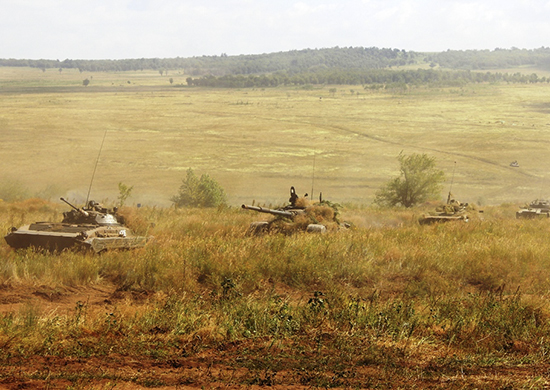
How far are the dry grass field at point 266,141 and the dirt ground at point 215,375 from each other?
2739 centimetres

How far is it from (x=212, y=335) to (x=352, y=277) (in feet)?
15.7

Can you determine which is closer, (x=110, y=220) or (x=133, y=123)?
(x=110, y=220)

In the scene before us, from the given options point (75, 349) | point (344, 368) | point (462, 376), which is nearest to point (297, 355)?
point (344, 368)

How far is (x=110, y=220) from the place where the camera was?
1459 cm

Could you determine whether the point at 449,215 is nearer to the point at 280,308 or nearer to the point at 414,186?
the point at 414,186

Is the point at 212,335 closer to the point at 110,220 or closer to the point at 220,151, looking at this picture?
the point at 110,220

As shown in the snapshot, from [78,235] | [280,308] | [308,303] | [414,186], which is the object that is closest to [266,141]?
[414,186]

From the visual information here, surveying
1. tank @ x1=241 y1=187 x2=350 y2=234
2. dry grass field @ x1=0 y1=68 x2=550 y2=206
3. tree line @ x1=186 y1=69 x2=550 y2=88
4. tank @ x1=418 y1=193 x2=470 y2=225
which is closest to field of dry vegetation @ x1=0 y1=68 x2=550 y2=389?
tank @ x1=241 y1=187 x2=350 y2=234

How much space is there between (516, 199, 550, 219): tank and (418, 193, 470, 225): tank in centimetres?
397

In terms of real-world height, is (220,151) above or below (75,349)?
below

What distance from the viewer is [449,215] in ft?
72.7

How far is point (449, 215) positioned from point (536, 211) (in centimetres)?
689

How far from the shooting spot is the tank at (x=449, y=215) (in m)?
21.3

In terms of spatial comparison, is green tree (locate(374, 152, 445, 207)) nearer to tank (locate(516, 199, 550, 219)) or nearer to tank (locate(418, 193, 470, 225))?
tank (locate(516, 199, 550, 219))
